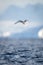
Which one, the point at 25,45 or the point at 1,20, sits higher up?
the point at 1,20

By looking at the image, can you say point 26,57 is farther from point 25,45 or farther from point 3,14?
point 3,14

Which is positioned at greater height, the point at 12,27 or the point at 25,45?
the point at 12,27

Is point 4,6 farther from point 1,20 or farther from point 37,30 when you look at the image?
point 37,30

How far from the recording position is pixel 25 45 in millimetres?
2203

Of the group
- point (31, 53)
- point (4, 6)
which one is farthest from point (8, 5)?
point (31, 53)

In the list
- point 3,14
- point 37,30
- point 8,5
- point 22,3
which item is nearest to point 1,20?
point 3,14

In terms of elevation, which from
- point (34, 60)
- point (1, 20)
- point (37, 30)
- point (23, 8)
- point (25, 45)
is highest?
point (23, 8)

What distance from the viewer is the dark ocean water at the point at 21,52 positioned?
2.13 m

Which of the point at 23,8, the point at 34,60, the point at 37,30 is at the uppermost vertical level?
the point at 23,8

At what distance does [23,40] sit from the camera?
2154 millimetres

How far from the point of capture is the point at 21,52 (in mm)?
2137

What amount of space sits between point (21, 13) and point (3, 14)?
273 millimetres

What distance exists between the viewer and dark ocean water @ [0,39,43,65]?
7.00ft

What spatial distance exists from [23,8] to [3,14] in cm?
32
